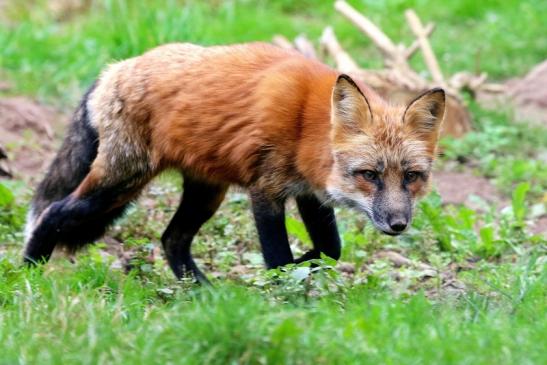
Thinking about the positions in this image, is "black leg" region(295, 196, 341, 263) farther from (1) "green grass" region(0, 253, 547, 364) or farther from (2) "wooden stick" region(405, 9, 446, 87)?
(2) "wooden stick" region(405, 9, 446, 87)

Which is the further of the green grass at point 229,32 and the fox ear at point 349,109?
the green grass at point 229,32

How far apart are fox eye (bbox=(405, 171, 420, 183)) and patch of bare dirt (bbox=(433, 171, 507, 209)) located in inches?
122

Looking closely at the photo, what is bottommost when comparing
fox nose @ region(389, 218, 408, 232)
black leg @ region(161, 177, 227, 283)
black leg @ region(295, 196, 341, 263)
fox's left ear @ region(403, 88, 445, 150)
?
black leg @ region(161, 177, 227, 283)

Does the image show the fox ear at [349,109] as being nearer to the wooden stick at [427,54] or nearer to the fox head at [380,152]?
the fox head at [380,152]

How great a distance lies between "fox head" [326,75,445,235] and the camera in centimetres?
604

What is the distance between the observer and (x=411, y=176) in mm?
6141

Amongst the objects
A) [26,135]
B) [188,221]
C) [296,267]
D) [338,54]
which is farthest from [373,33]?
[296,267]

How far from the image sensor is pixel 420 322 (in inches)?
200

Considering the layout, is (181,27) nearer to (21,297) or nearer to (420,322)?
(21,297)

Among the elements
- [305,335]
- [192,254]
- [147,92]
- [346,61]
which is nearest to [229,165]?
[147,92]

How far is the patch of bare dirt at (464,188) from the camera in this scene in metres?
9.31

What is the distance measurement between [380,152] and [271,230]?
2.99 feet

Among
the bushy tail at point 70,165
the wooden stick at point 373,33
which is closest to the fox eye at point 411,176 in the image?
the bushy tail at point 70,165

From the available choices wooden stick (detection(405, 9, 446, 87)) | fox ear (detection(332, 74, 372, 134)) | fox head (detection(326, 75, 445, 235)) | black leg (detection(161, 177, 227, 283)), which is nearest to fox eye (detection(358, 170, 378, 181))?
fox head (detection(326, 75, 445, 235))
